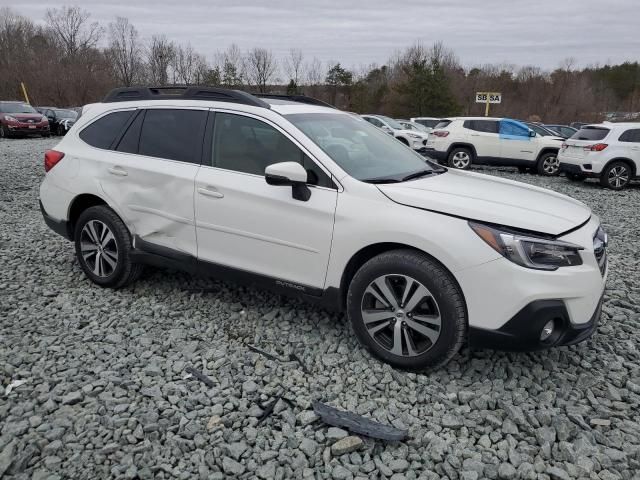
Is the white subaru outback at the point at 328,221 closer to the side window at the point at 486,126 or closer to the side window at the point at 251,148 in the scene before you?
the side window at the point at 251,148

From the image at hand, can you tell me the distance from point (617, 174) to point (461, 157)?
4.26 metres

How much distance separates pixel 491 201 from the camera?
9.94 feet

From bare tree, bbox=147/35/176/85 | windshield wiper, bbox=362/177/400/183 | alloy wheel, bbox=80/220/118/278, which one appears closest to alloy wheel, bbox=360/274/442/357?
windshield wiper, bbox=362/177/400/183

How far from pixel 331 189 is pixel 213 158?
1.07 metres

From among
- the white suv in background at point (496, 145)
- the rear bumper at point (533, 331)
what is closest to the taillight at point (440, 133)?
the white suv in background at point (496, 145)

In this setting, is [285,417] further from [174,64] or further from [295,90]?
[174,64]

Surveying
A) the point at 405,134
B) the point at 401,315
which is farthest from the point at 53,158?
the point at 405,134

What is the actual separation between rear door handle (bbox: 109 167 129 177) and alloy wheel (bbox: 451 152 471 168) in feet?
38.5

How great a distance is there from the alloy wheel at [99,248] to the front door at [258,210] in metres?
1.02

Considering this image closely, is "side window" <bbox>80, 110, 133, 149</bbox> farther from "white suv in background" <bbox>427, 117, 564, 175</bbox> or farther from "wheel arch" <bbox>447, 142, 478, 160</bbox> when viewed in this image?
"wheel arch" <bbox>447, 142, 478, 160</bbox>

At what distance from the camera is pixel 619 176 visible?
438 inches

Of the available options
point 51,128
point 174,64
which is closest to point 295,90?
point 174,64

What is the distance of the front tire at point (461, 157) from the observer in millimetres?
14211

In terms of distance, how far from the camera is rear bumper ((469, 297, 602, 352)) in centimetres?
268
